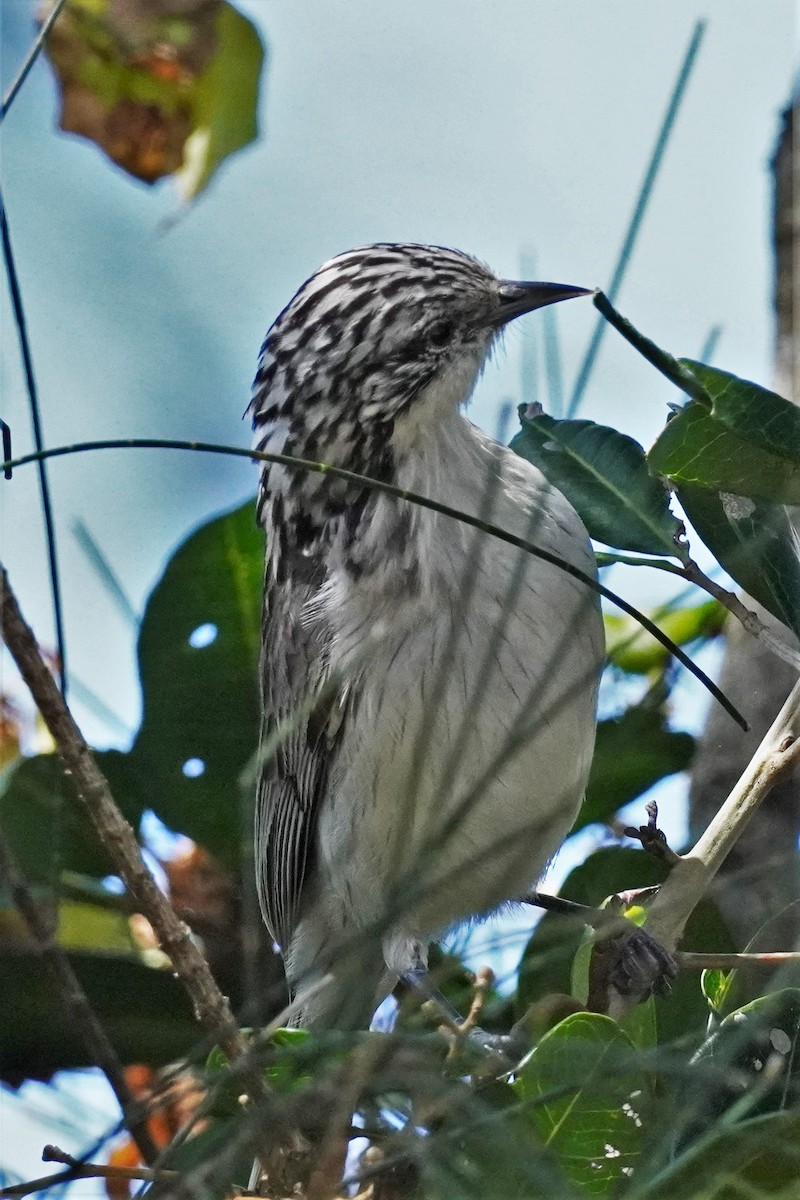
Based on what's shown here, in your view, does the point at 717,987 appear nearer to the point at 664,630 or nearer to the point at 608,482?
the point at 608,482

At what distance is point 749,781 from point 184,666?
125 cm

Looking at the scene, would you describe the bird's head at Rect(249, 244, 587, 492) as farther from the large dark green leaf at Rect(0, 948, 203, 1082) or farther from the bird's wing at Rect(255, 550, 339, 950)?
the large dark green leaf at Rect(0, 948, 203, 1082)

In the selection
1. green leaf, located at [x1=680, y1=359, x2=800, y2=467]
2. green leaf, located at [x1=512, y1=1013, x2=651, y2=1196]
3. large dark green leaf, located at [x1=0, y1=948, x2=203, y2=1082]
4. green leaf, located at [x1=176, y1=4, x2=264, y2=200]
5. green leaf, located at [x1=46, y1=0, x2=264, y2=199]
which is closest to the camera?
green leaf, located at [x1=512, y1=1013, x2=651, y2=1196]

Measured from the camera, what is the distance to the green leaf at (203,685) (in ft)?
8.59

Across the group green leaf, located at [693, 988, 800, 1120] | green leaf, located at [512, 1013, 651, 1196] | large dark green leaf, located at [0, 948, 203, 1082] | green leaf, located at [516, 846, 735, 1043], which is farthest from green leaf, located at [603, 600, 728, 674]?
green leaf, located at [512, 1013, 651, 1196]

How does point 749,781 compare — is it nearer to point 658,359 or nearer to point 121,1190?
point 658,359

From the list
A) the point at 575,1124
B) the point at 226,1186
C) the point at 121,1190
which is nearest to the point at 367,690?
the point at 121,1190

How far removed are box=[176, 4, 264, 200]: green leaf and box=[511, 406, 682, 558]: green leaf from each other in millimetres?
815

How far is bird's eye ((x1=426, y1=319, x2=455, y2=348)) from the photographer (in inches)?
111

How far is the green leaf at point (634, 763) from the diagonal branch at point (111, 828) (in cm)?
139

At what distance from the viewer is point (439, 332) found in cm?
282

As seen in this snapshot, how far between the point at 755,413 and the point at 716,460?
91mm

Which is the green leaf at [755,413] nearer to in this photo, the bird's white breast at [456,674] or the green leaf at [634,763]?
the bird's white breast at [456,674]

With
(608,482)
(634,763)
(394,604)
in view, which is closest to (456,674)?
(394,604)
